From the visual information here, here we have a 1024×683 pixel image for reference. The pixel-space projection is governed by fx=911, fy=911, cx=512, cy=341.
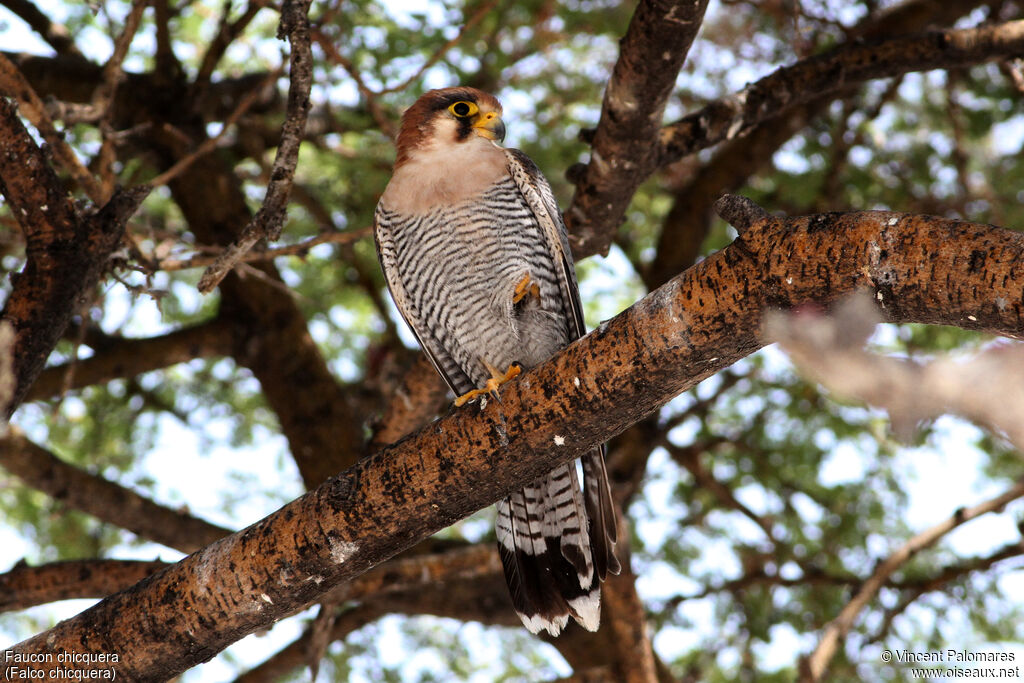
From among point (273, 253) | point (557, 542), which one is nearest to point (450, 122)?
point (273, 253)

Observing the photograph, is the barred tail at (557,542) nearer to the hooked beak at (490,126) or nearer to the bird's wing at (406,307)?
the bird's wing at (406,307)

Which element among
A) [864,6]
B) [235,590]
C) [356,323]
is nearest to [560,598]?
[235,590]

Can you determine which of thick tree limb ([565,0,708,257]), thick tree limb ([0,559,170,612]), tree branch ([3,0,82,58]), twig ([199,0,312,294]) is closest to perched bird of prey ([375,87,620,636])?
thick tree limb ([565,0,708,257])

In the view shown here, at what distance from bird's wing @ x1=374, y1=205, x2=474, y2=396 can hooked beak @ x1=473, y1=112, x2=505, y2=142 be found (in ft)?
2.09

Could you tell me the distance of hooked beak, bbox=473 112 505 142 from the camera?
454cm

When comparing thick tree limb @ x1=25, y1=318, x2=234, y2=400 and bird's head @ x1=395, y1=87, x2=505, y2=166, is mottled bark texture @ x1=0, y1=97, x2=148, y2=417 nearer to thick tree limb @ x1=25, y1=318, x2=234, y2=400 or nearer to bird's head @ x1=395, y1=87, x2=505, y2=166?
bird's head @ x1=395, y1=87, x2=505, y2=166

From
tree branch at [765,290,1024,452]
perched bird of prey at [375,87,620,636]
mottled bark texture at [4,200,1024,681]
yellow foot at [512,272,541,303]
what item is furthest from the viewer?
yellow foot at [512,272,541,303]

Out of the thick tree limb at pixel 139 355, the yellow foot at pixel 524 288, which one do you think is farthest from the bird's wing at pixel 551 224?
the thick tree limb at pixel 139 355

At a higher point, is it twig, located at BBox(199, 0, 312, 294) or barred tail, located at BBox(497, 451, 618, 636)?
twig, located at BBox(199, 0, 312, 294)

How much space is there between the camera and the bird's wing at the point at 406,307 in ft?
14.3

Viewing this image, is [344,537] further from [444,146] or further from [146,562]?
[444,146]

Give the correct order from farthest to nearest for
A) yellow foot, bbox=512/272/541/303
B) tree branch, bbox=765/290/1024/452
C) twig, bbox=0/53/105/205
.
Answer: yellow foot, bbox=512/272/541/303 → twig, bbox=0/53/105/205 → tree branch, bbox=765/290/1024/452

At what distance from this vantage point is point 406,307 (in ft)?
14.5

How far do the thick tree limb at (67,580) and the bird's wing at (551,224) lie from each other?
206 cm
